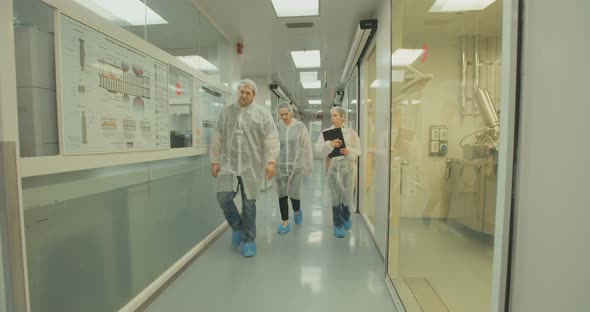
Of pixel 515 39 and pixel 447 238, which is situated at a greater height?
pixel 515 39

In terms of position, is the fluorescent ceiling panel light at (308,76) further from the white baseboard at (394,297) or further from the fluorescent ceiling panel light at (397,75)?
the white baseboard at (394,297)

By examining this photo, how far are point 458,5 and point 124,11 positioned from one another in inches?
100

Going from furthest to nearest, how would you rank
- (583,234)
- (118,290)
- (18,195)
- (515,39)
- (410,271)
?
1. (410,271)
2. (118,290)
3. (18,195)
4. (515,39)
5. (583,234)

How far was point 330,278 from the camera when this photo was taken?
200cm

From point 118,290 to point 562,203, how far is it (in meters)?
1.95

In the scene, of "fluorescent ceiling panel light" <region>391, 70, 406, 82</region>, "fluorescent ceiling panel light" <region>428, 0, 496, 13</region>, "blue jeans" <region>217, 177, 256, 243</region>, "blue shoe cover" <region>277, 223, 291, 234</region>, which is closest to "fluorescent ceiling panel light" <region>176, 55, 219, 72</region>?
"blue jeans" <region>217, 177, 256, 243</region>

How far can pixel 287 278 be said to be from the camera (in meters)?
2.00

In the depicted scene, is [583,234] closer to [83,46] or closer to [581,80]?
[581,80]

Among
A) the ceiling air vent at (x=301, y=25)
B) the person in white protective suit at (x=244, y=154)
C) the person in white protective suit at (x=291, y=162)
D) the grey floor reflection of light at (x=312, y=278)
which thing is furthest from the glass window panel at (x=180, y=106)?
the grey floor reflection of light at (x=312, y=278)

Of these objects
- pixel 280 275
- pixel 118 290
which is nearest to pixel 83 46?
pixel 118 290

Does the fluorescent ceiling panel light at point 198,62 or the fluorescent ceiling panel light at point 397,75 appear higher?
the fluorescent ceiling panel light at point 198,62

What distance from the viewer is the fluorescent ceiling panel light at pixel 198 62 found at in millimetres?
2139

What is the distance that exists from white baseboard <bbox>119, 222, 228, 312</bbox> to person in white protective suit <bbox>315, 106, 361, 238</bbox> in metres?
1.39

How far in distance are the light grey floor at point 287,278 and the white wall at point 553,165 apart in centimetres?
128
